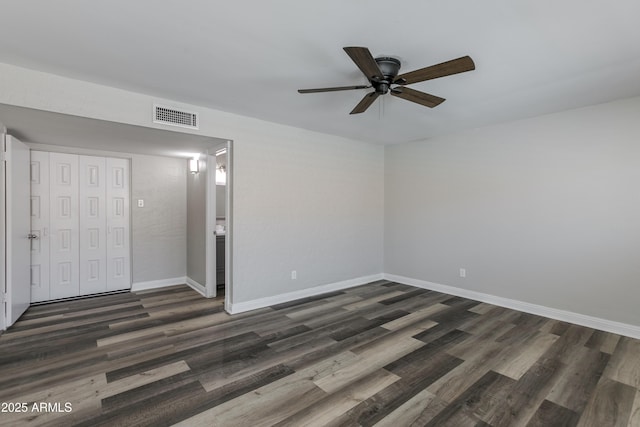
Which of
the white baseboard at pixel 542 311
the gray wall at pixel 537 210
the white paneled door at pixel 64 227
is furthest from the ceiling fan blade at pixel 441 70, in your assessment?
the white paneled door at pixel 64 227

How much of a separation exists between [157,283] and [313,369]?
12.1 feet

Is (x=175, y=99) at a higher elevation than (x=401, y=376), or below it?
higher

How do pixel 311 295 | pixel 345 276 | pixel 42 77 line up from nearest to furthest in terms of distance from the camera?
pixel 42 77, pixel 311 295, pixel 345 276

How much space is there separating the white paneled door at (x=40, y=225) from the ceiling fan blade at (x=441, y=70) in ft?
15.8

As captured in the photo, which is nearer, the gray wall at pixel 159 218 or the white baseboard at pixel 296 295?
the white baseboard at pixel 296 295

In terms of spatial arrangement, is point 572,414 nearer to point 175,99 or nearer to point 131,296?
point 175,99

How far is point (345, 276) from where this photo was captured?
16.8 feet

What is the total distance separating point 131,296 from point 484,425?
4654 mm

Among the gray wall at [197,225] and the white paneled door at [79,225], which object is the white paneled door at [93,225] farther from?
the gray wall at [197,225]

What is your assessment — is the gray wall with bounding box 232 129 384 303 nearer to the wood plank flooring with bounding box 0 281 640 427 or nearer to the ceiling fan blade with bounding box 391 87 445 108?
the wood plank flooring with bounding box 0 281 640 427

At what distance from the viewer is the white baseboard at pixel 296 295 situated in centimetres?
388

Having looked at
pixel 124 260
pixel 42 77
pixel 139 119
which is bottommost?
pixel 124 260

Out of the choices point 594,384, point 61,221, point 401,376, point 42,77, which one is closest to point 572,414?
point 594,384

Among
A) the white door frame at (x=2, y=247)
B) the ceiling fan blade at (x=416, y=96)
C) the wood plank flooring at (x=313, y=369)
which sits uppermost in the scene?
the ceiling fan blade at (x=416, y=96)
